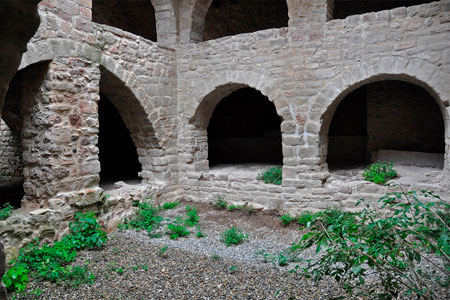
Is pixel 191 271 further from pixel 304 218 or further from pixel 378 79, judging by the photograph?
pixel 378 79

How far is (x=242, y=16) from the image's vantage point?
10.4 meters

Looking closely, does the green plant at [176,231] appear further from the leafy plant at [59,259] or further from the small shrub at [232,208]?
the small shrub at [232,208]

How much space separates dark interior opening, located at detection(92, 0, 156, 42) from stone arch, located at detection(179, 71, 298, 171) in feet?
17.3

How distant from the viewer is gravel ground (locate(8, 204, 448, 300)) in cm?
337

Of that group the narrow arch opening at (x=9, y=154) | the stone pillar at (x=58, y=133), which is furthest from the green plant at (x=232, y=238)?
the narrow arch opening at (x=9, y=154)

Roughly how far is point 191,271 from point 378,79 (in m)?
4.14

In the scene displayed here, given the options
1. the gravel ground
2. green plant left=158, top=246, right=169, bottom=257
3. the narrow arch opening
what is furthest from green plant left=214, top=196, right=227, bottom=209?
the narrow arch opening

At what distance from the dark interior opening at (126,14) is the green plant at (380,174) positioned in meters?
8.11

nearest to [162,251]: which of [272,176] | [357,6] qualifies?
[272,176]

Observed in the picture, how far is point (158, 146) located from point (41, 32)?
9.37 feet

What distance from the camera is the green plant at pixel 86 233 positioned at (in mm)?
4492

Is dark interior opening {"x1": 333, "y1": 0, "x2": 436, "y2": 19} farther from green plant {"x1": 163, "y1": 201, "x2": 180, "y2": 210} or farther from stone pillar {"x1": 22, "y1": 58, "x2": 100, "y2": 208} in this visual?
stone pillar {"x1": 22, "y1": 58, "x2": 100, "y2": 208}

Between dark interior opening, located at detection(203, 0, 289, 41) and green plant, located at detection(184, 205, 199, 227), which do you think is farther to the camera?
dark interior opening, located at detection(203, 0, 289, 41)

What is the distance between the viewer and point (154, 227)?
545 centimetres
